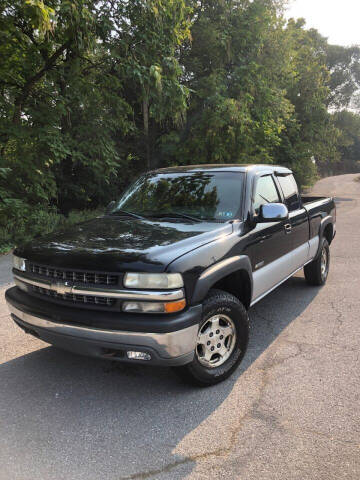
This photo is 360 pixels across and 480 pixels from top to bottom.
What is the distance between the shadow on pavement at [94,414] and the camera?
229 centimetres

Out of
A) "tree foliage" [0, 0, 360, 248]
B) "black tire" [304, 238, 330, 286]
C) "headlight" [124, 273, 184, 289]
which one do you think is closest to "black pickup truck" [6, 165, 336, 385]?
"headlight" [124, 273, 184, 289]

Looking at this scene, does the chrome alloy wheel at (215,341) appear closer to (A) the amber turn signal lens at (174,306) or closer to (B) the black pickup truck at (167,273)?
(B) the black pickup truck at (167,273)

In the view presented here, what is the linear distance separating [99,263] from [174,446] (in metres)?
1.29

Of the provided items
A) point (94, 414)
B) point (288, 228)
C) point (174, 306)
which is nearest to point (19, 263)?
point (94, 414)

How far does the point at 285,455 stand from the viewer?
232 cm

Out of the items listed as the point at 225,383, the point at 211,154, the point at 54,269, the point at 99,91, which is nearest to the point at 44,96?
the point at 99,91

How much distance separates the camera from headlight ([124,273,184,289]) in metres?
2.61

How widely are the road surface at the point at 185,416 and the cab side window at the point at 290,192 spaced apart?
1.56 metres

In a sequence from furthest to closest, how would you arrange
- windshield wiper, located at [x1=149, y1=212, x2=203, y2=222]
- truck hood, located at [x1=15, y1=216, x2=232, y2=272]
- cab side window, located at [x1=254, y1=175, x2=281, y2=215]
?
cab side window, located at [x1=254, y1=175, x2=281, y2=215], windshield wiper, located at [x1=149, y1=212, x2=203, y2=222], truck hood, located at [x1=15, y1=216, x2=232, y2=272]

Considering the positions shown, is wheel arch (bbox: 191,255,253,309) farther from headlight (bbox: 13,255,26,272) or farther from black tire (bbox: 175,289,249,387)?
headlight (bbox: 13,255,26,272)

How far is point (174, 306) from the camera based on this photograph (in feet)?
8.66

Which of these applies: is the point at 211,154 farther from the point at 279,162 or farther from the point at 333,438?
the point at 333,438

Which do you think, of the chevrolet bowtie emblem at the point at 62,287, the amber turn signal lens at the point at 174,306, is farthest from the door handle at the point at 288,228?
the chevrolet bowtie emblem at the point at 62,287

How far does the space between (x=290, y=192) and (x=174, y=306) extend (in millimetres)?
2851
